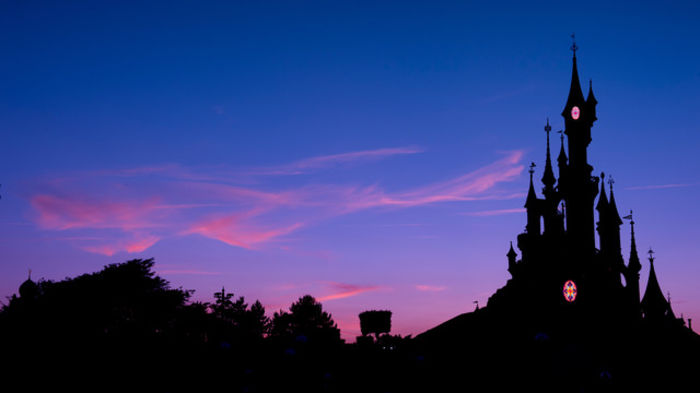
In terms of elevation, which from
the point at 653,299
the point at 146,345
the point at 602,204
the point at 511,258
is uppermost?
the point at 602,204

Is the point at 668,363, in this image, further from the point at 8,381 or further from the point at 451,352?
the point at 8,381

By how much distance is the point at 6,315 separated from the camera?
47812mm

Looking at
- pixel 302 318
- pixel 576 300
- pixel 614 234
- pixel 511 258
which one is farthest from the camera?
pixel 302 318

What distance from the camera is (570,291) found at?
68.6 m

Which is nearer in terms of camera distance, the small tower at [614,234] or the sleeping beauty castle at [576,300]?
the sleeping beauty castle at [576,300]

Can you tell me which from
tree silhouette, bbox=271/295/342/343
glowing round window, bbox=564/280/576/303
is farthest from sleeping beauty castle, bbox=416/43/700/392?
tree silhouette, bbox=271/295/342/343

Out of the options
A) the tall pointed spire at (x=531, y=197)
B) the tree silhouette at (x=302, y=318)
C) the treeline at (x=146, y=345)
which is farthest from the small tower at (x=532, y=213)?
the tree silhouette at (x=302, y=318)

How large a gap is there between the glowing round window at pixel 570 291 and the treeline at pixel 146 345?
22147 mm

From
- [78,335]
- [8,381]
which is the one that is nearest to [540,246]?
[78,335]

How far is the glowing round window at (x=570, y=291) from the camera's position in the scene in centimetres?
6825

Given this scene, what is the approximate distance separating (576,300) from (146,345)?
45.1 m

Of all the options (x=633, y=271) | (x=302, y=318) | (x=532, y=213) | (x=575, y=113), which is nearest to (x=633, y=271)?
(x=633, y=271)

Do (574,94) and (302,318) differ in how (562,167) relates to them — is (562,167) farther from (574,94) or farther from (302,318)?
(302,318)

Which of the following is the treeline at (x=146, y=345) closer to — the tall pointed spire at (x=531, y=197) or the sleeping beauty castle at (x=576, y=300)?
the sleeping beauty castle at (x=576, y=300)
